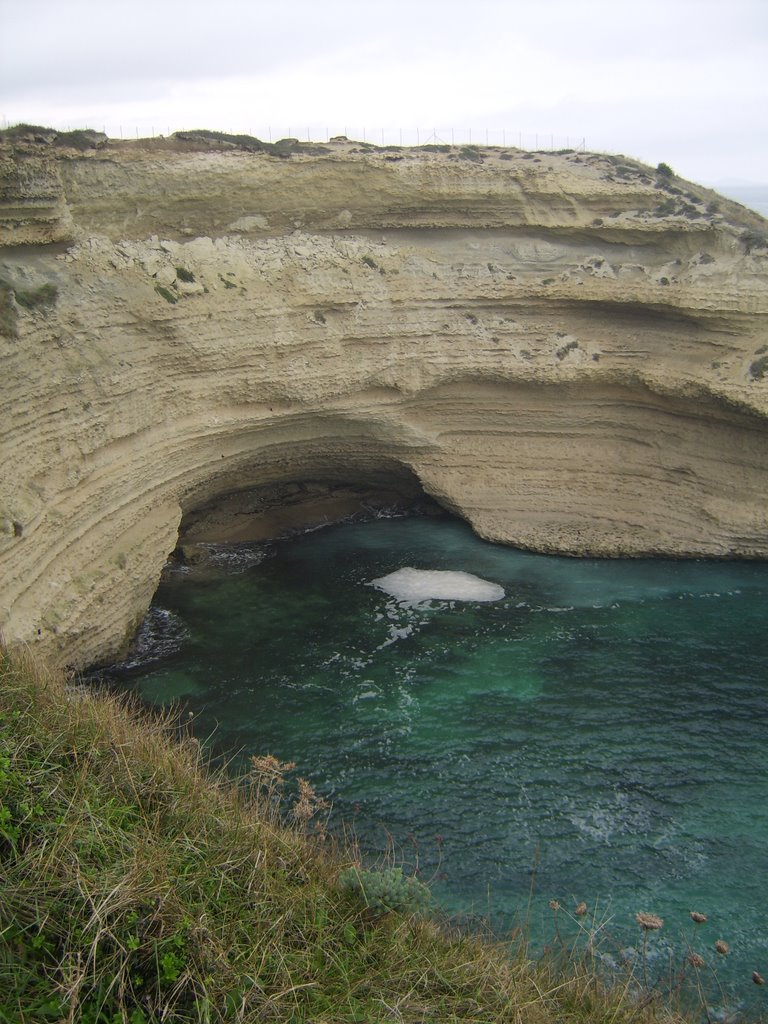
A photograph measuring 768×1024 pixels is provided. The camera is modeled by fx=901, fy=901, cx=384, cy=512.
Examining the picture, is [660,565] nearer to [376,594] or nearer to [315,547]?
[376,594]

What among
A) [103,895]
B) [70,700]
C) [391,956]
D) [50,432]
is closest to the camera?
[103,895]

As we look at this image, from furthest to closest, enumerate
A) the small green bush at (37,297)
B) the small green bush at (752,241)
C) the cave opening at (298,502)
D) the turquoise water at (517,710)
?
the cave opening at (298,502)
the small green bush at (752,241)
the small green bush at (37,297)
the turquoise water at (517,710)

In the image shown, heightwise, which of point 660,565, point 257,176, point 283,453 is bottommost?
point 660,565

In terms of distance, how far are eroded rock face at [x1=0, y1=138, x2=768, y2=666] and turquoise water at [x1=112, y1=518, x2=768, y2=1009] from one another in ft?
5.98

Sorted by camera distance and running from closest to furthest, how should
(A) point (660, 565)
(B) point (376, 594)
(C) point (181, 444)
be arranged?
(C) point (181, 444), (B) point (376, 594), (A) point (660, 565)

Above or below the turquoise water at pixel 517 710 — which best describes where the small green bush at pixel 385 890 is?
above

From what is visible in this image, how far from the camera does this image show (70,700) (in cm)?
1170

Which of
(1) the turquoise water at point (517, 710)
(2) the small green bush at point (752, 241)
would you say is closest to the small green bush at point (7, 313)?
(1) the turquoise water at point (517, 710)

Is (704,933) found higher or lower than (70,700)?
lower

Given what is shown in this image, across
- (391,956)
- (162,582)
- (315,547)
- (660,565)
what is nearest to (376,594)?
(315,547)

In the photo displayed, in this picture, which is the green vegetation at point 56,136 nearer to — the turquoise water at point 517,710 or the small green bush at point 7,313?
the small green bush at point 7,313

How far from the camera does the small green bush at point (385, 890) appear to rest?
952cm

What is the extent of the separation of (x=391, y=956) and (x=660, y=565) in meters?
17.7

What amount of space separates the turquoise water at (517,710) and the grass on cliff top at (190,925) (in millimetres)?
3183
